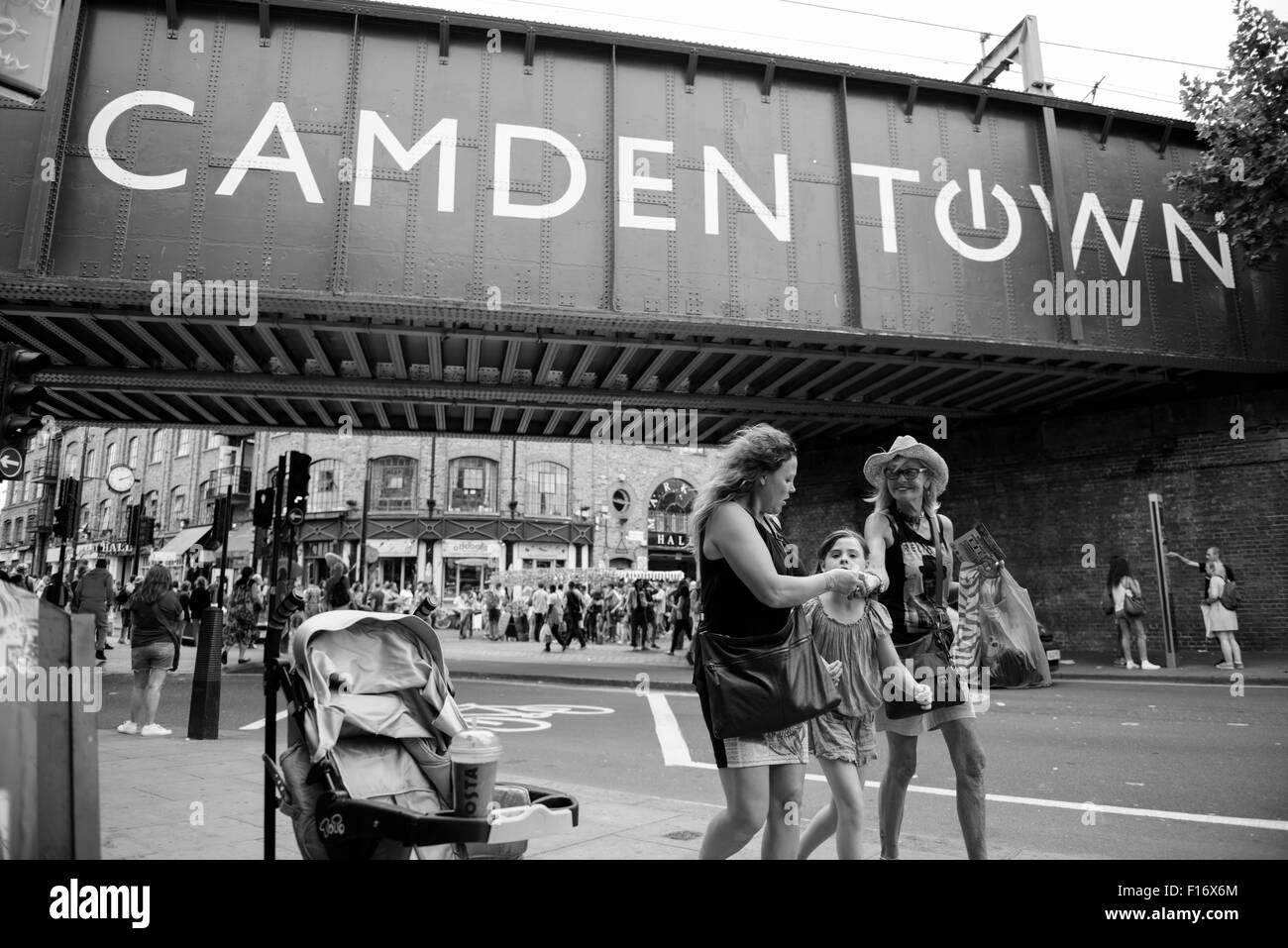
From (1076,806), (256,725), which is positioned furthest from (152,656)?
(1076,806)

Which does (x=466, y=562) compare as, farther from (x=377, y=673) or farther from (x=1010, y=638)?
(x=1010, y=638)

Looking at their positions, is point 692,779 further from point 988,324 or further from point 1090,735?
point 988,324

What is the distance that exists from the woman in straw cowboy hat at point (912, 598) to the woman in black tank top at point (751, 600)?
0.95m

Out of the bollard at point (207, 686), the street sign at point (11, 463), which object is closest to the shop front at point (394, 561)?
the street sign at point (11, 463)

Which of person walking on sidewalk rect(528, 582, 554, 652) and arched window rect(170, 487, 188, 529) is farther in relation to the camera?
arched window rect(170, 487, 188, 529)

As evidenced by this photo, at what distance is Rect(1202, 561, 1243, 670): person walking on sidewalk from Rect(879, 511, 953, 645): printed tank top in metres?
11.4

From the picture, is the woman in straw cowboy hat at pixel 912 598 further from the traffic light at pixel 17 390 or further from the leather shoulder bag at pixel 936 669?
the traffic light at pixel 17 390

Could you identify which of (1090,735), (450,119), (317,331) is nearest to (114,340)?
(317,331)

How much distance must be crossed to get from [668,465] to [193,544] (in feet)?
80.8

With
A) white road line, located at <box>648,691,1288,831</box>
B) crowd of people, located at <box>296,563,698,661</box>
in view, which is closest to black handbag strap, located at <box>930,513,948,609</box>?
white road line, located at <box>648,691,1288,831</box>

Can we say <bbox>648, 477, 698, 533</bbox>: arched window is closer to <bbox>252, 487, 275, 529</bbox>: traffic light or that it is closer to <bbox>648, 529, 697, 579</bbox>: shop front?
<bbox>648, 529, 697, 579</bbox>: shop front

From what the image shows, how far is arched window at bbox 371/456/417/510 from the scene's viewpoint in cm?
3972

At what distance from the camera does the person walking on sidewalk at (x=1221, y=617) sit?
12195 mm
